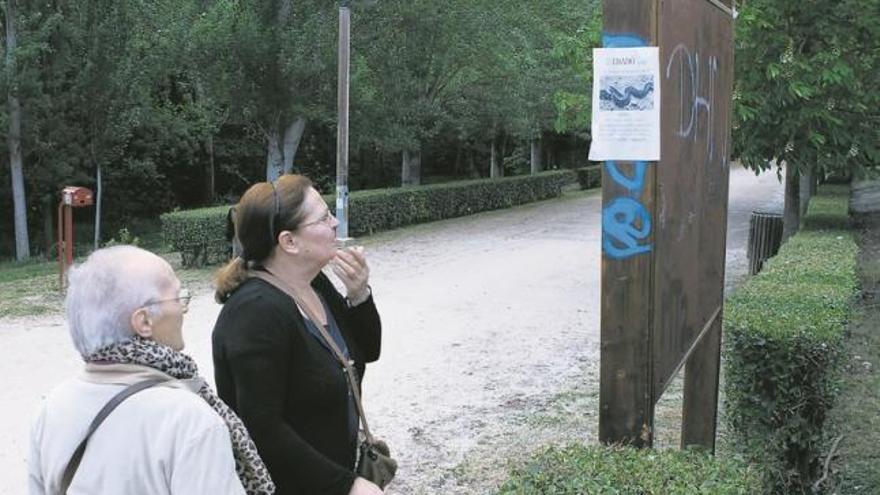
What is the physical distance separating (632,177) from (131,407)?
1.69 metres

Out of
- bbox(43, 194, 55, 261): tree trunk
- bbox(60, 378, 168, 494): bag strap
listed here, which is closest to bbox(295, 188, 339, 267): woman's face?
bbox(60, 378, 168, 494): bag strap

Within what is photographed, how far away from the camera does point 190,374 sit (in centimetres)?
193

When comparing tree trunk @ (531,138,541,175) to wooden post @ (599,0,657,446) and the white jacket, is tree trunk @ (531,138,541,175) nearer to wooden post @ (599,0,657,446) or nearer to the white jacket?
Answer: wooden post @ (599,0,657,446)

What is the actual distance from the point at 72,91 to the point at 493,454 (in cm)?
1487

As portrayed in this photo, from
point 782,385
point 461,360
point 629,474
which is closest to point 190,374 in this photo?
point 629,474

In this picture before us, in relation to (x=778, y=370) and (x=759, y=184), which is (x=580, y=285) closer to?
(x=778, y=370)

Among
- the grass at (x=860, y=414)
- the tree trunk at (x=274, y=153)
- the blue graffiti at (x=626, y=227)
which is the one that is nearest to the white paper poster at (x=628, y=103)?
the blue graffiti at (x=626, y=227)

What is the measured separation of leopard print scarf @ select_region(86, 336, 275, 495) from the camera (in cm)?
185

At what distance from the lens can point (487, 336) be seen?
29.1 feet

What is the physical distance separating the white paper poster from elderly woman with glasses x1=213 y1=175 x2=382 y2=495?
3.11 ft

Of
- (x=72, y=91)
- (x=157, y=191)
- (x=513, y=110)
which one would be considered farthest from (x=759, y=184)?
(x=72, y=91)

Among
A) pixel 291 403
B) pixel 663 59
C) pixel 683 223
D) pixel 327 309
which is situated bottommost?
pixel 291 403

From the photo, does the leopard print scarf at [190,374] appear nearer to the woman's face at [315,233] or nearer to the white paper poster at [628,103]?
the woman's face at [315,233]

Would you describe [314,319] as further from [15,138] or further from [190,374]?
[15,138]
